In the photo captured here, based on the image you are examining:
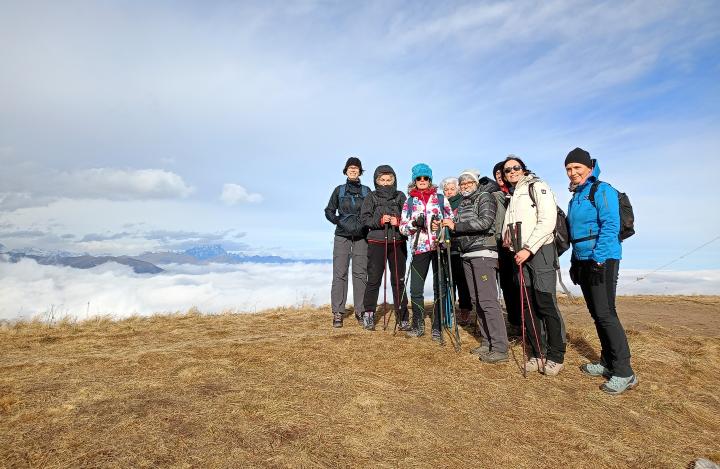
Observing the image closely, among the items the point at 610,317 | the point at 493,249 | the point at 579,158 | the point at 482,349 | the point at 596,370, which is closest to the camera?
the point at 610,317

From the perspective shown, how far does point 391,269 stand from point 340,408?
4132 mm

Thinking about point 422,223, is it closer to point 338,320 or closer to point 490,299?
point 490,299

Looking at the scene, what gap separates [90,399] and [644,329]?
1046 centimetres

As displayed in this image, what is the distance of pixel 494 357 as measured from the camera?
6.46 metres

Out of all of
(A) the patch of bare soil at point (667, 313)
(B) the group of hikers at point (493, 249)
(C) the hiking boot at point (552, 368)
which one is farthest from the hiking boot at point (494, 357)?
(A) the patch of bare soil at point (667, 313)

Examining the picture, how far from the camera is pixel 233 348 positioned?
7.20m

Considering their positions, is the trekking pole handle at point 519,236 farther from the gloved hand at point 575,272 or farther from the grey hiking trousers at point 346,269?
the grey hiking trousers at point 346,269

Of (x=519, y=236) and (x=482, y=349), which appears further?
(x=482, y=349)

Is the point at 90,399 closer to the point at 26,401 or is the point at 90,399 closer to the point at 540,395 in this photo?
the point at 26,401

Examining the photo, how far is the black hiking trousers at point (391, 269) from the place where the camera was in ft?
27.3

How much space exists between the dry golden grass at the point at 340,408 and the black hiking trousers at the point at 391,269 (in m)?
0.98

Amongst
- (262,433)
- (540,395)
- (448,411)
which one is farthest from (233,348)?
(540,395)

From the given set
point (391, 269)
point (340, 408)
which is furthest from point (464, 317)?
point (340, 408)

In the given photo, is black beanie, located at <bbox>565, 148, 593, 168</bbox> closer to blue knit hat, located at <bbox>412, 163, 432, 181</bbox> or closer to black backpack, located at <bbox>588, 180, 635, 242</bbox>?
black backpack, located at <bbox>588, 180, 635, 242</bbox>
